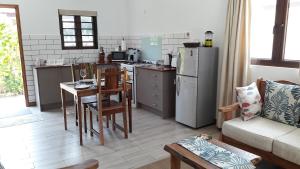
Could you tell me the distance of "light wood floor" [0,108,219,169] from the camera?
262 centimetres

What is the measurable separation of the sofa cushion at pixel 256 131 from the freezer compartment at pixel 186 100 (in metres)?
0.87

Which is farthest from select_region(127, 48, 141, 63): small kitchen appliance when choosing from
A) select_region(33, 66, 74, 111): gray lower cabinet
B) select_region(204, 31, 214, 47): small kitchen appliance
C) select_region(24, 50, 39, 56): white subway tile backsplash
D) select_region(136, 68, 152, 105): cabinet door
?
select_region(204, 31, 214, 47): small kitchen appliance

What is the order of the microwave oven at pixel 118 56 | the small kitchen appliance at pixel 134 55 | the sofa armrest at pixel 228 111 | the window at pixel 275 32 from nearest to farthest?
1. the sofa armrest at pixel 228 111
2. the window at pixel 275 32
3. the small kitchen appliance at pixel 134 55
4. the microwave oven at pixel 118 56

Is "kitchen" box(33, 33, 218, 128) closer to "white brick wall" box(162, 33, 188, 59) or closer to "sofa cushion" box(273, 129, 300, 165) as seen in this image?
"white brick wall" box(162, 33, 188, 59)

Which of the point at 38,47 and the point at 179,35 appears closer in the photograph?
the point at 179,35

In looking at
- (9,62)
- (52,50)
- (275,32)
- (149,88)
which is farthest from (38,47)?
(275,32)

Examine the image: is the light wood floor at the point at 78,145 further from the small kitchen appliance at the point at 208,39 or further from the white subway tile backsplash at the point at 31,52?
the white subway tile backsplash at the point at 31,52

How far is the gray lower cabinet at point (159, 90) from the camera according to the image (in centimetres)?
392

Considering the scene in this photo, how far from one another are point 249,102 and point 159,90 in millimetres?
1679

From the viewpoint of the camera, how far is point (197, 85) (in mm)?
3342

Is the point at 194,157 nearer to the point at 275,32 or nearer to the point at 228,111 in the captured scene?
the point at 228,111

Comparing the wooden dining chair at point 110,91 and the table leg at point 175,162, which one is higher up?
the wooden dining chair at point 110,91

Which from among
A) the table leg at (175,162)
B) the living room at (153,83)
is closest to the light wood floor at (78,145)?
the living room at (153,83)

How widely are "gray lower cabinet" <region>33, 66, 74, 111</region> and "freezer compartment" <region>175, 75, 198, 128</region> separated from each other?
7.84 feet
